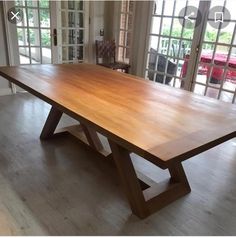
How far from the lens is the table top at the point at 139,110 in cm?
128

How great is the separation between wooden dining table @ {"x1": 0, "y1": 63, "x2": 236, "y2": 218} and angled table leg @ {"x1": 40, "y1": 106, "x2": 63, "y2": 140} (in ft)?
0.06

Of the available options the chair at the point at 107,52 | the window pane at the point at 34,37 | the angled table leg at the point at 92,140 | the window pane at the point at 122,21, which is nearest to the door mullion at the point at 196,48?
the chair at the point at 107,52

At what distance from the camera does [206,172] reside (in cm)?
239

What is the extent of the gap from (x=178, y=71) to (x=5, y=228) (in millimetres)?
3178

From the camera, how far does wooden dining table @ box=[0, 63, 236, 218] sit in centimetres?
129

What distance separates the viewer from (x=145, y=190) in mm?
1925

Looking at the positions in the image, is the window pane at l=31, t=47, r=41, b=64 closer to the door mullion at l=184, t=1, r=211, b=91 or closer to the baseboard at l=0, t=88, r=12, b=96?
the baseboard at l=0, t=88, r=12, b=96

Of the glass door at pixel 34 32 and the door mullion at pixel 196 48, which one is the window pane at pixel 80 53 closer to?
the glass door at pixel 34 32

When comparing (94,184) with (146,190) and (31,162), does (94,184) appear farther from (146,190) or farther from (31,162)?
(31,162)

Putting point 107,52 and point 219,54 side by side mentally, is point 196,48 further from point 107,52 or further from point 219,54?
point 107,52

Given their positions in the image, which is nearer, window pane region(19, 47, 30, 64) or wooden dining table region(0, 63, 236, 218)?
wooden dining table region(0, 63, 236, 218)

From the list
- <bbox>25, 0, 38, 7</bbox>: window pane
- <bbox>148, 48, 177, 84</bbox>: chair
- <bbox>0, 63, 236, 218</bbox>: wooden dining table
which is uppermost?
<bbox>25, 0, 38, 7</bbox>: window pane

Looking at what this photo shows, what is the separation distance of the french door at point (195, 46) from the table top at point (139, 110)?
59.9 inches

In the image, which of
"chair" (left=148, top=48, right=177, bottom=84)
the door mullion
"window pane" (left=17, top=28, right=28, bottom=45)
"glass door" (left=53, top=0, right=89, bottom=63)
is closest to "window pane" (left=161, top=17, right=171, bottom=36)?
"chair" (left=148, top=48, right=177, bottom=84)
